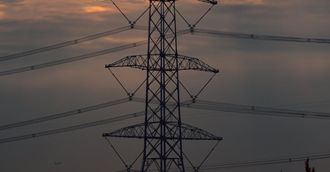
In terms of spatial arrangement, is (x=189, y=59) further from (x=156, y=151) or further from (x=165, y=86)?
(x=156, y=151)

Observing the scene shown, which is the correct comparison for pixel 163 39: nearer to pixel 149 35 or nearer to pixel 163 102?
pixel 149 35

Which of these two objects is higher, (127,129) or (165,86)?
(165,86)

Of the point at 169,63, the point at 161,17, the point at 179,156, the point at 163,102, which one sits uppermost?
the point at 161,17

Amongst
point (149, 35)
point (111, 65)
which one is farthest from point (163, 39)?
point (111, 65)

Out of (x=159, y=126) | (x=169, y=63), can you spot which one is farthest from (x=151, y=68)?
(x=159, y=126)

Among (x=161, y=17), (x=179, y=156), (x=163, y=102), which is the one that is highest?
(x=161, y=17)

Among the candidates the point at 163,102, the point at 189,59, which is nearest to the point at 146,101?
the point at 163,102

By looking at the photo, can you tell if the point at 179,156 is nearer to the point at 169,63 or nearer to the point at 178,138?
the point at 178,138

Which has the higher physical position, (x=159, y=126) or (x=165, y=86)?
(x=165, y=86)
